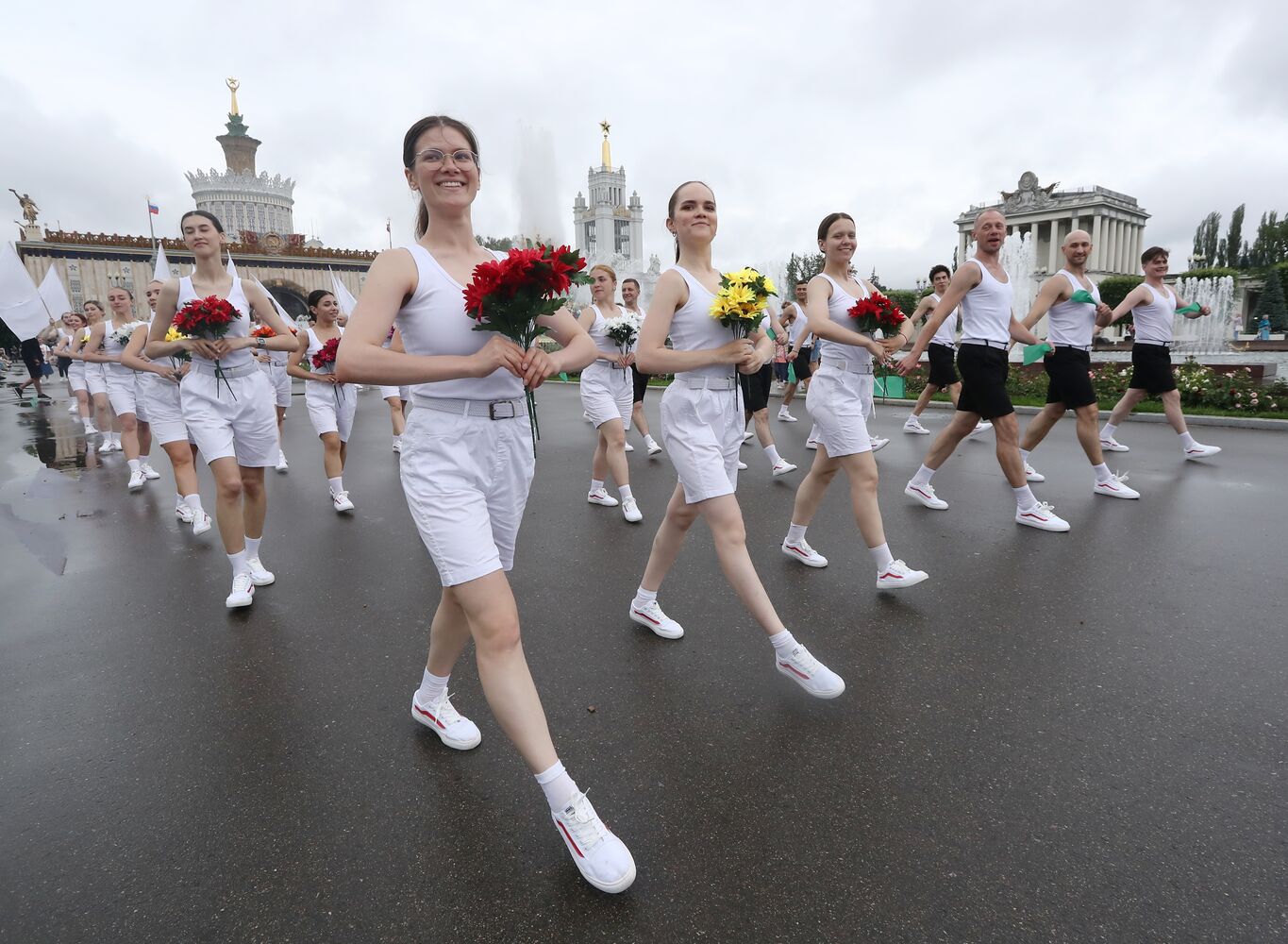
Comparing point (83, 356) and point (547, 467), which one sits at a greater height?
point (83, 356)

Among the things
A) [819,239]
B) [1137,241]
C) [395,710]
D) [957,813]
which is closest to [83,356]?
[395,710]

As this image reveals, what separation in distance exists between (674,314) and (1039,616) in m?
2.75

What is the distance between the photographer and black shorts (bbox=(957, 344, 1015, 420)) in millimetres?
5953

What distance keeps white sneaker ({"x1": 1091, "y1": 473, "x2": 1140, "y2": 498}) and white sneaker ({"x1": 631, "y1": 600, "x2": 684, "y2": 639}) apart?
5093mm

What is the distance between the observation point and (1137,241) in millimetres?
82000

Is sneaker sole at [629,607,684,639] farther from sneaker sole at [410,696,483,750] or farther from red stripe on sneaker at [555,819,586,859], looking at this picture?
red stripe on sneaker at [555,819,586,859]

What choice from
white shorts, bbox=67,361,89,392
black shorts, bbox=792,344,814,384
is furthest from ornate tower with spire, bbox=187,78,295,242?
black shorts, bbox=792,344,814,384

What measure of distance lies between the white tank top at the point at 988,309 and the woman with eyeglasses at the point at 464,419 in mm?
4439

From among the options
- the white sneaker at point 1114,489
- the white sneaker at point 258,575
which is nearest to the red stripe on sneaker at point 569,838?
the white sneaker at point 258,575

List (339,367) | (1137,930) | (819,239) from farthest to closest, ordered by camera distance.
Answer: (819,239)
(339,367)
(1137,930)

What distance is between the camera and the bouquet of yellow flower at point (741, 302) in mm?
3420

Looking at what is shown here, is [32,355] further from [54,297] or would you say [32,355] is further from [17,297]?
[17,297]

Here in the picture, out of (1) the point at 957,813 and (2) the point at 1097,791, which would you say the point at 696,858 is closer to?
(1) the point at 957,813

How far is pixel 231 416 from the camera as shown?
4773 mm
